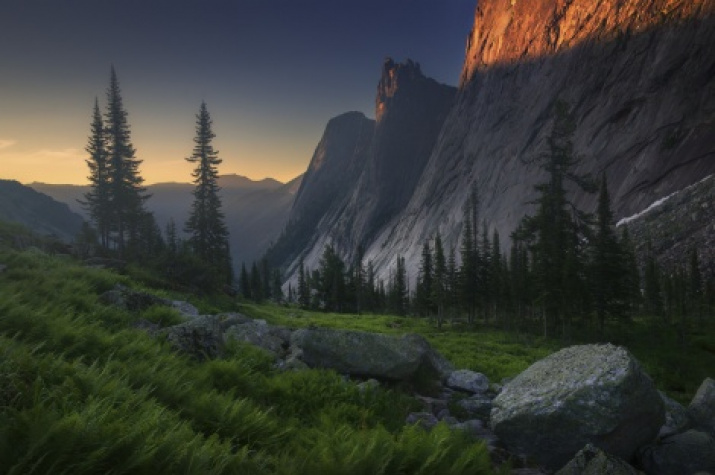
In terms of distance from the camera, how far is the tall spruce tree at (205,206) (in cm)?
5038

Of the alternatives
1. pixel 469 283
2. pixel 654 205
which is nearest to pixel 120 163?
pixel 469 283

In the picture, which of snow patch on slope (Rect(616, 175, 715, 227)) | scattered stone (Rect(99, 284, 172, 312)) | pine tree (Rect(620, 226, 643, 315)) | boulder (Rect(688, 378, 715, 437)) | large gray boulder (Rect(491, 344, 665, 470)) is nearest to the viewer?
large gray boulder (Rect(491, 344, 665, 470))

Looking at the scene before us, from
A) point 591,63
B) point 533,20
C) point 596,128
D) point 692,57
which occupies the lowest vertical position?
point 596,128

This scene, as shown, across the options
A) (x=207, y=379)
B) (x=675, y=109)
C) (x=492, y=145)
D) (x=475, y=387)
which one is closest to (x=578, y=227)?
(x=475, y=387)

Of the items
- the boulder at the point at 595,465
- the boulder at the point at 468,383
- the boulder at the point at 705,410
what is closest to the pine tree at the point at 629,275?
the boulder at the point at 705,410

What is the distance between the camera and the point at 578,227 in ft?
139

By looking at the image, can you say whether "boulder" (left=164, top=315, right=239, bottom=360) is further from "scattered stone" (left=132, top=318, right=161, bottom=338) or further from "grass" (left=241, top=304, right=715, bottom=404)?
"grass" (left=241, top=304, right=715, bottom=404)

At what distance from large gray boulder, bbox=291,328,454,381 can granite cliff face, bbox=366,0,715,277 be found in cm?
5872

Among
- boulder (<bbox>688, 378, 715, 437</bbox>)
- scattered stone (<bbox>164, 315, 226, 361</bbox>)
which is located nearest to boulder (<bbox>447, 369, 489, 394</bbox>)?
boulder (<bbox>688, 378, 715, 437</bbox>)

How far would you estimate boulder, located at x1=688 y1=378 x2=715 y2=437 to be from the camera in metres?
8.83

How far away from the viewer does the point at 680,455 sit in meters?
7.11

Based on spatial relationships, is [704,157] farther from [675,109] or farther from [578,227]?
[578,227]

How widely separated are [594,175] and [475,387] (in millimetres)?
103751

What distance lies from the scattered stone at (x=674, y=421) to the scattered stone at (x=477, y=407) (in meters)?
3.17
